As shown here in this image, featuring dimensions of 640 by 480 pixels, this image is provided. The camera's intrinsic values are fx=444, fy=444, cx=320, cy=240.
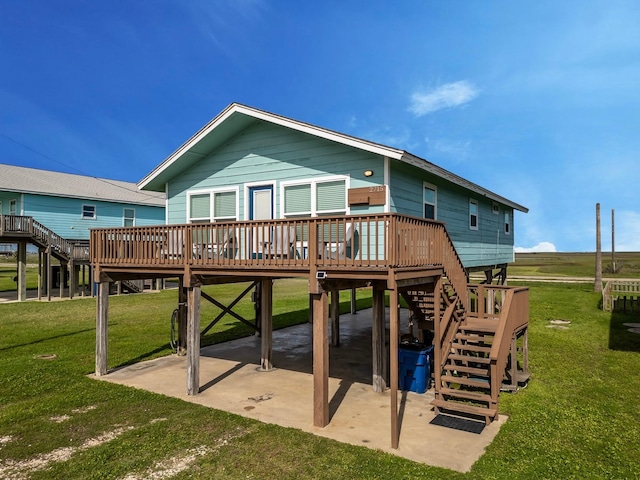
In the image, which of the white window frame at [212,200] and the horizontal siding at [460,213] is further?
the white window frame at [212,200]

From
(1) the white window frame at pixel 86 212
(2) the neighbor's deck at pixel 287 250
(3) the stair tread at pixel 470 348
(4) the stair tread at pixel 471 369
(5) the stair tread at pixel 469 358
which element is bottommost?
(4) the stair tread at pixel 471 369

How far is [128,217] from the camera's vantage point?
113ft

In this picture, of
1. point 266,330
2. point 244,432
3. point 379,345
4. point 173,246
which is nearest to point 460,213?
point 379,345

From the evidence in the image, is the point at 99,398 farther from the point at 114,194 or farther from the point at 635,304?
the point at 114,194

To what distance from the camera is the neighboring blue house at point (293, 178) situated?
34.9ft

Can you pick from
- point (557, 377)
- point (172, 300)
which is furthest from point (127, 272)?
point (172, 300)

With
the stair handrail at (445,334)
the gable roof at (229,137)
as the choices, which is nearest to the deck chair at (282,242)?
the gable roof at (229,137)

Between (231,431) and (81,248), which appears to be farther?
(81,248)

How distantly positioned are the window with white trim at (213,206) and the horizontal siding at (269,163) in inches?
8.9

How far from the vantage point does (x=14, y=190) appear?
2823cm

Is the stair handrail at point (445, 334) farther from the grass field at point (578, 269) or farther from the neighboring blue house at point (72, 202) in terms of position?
the grass field at point (578, 269)

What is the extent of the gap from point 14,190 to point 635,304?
36.9m

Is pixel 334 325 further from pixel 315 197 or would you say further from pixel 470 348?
pixel 470 348

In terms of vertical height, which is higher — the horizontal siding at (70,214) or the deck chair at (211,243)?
the horizontal siding at (70,214)
